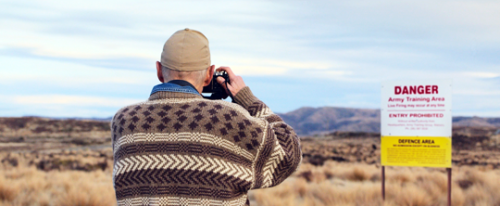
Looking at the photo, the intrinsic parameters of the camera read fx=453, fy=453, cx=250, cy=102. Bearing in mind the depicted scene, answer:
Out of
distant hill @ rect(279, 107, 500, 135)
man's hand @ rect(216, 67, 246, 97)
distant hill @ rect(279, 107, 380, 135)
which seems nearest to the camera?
man's hand @ rect(216, 67, 246, 97)

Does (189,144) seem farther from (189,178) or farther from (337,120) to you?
(337,120)

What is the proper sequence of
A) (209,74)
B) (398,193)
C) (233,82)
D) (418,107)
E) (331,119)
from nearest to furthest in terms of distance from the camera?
(209,74) < (233,82) < (418,107) < (398,193) < (331,119)

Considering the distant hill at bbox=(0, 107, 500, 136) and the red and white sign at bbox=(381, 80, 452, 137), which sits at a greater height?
the red and white sign at bbox=(381, 80, 452, 137)

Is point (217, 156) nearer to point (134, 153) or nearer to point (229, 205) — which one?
point (229, 205)

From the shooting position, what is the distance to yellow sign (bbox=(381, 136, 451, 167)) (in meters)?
8.82

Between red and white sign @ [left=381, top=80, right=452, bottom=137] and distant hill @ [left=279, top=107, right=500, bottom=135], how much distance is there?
120 metres

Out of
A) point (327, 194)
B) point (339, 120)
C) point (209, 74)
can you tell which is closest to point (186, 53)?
point (209, 74)

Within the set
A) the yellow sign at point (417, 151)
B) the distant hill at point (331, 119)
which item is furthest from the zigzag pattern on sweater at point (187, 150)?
the distant hill at point (331, 119)

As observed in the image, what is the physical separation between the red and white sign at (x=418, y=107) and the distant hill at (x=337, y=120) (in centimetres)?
12035

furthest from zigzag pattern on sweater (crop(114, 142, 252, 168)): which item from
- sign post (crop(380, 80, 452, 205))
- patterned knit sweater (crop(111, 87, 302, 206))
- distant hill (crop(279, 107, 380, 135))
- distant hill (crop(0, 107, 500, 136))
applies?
distant hill (crop(279, 107, 380, 135))

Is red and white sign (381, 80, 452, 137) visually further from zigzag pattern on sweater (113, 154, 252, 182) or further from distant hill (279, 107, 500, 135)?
distant hill (279, 107, 500, 135)

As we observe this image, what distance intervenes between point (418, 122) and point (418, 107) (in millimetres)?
296

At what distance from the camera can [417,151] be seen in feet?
29.3

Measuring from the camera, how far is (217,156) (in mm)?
2084
